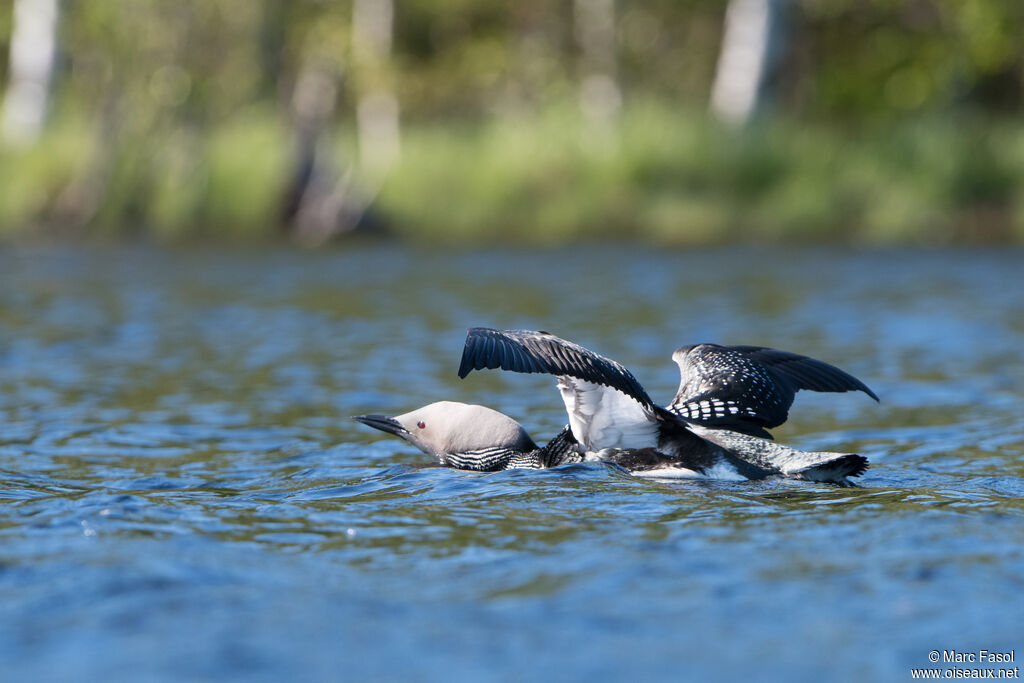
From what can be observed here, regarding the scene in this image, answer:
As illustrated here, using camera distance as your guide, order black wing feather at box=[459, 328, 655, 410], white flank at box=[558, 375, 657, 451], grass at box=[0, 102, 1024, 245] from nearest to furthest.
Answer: black wing feather at box=[459, 328, 655, 410], white flank at box=[558, 375, 657, 451], grass at box=[0, 102, 1024, 245]

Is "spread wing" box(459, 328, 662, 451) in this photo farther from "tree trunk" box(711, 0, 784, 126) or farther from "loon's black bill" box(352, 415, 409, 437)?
"tree trunk" box(711, 0, 784, 126)

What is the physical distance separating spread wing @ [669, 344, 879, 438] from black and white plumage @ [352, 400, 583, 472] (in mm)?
585

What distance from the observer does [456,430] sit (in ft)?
17.6

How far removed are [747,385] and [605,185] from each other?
1344cm

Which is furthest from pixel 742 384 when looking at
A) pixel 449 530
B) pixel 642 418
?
pixel 449 530

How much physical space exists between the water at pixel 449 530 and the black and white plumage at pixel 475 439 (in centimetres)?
15

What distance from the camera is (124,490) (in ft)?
15.7

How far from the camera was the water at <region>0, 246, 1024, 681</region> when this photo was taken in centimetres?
306

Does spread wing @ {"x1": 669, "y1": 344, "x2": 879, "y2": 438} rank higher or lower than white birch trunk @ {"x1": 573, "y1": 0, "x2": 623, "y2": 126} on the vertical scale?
lower

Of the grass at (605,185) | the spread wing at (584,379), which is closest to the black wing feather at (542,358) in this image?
the spread wing at (584,379)

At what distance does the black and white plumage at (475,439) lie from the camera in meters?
5.15

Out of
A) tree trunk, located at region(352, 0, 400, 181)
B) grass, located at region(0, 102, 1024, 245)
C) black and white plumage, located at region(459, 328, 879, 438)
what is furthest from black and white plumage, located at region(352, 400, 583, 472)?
tree trunk, located at region(352, 0, 400, 181)

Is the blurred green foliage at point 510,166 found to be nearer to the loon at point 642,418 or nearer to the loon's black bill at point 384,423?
the loon at point 642,418

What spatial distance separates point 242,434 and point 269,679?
3.47 meters
